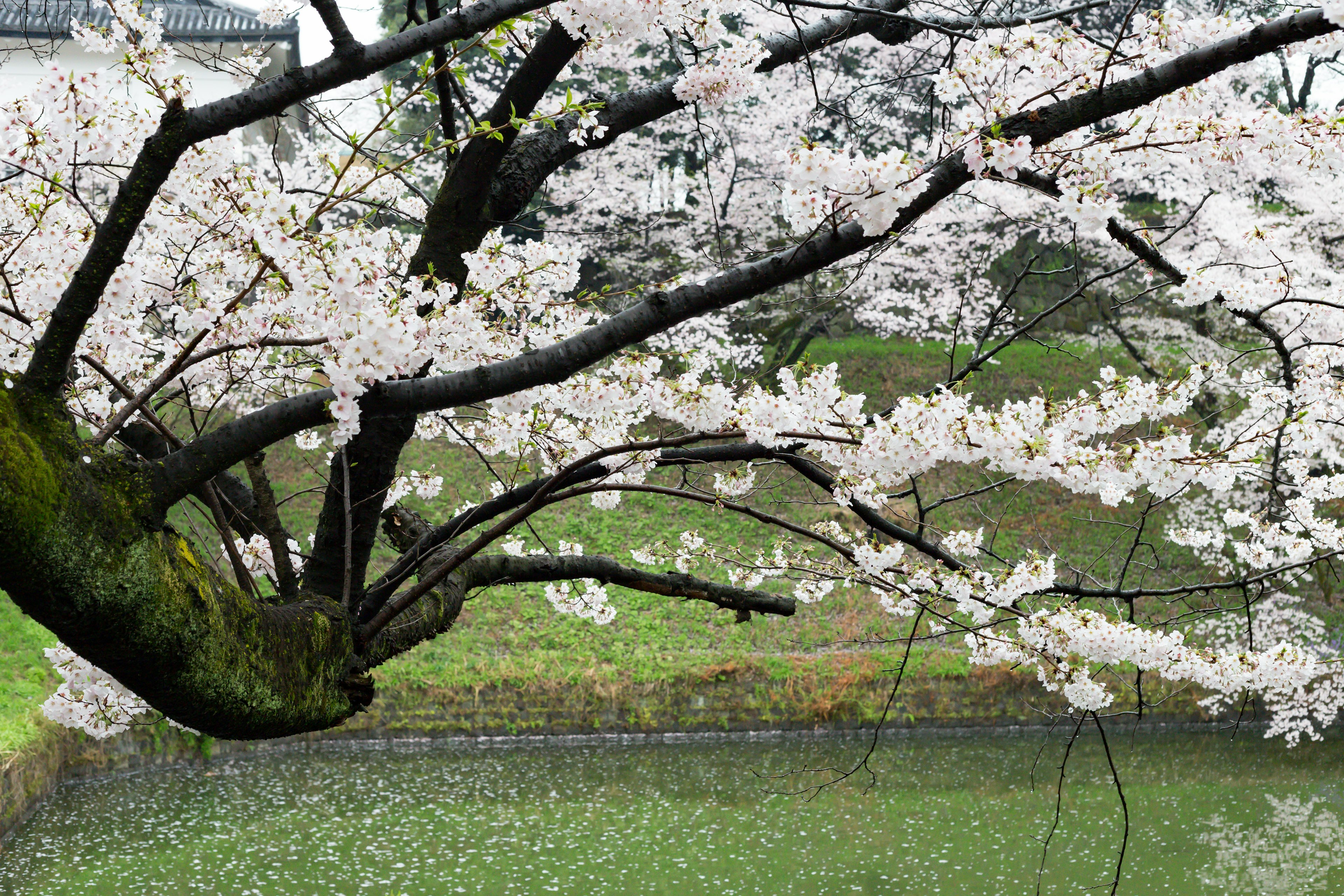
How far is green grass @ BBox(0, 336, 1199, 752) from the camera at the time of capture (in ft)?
29.4

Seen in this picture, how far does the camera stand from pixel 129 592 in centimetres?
164

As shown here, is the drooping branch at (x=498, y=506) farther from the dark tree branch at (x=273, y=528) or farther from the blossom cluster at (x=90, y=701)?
the blossom cluster at (x=90, y=701)

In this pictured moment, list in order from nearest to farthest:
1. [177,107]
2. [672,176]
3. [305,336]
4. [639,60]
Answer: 1. [177,107]
2. [305,336]
3. [639,60]
4. [672,176]

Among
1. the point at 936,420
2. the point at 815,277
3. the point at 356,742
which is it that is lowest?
the point at 356,742

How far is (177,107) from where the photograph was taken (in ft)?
5.31

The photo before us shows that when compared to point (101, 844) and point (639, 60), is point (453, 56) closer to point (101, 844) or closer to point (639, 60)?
point (101, 844)

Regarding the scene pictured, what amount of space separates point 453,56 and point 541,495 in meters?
0.90

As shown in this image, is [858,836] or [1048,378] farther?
[1048,378]


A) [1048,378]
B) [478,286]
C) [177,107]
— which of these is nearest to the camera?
[177,107]

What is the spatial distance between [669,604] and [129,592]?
9251 millimetres

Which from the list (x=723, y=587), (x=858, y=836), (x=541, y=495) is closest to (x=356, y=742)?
(x=858, y=836)

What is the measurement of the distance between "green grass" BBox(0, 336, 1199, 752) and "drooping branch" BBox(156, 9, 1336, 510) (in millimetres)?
4926

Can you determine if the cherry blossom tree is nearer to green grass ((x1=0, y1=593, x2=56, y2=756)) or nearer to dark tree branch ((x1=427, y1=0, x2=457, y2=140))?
dark tree branch ((x1=427, y1=0, x2=457, y2=140))

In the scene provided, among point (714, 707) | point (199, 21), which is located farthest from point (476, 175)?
point (199, 21)
